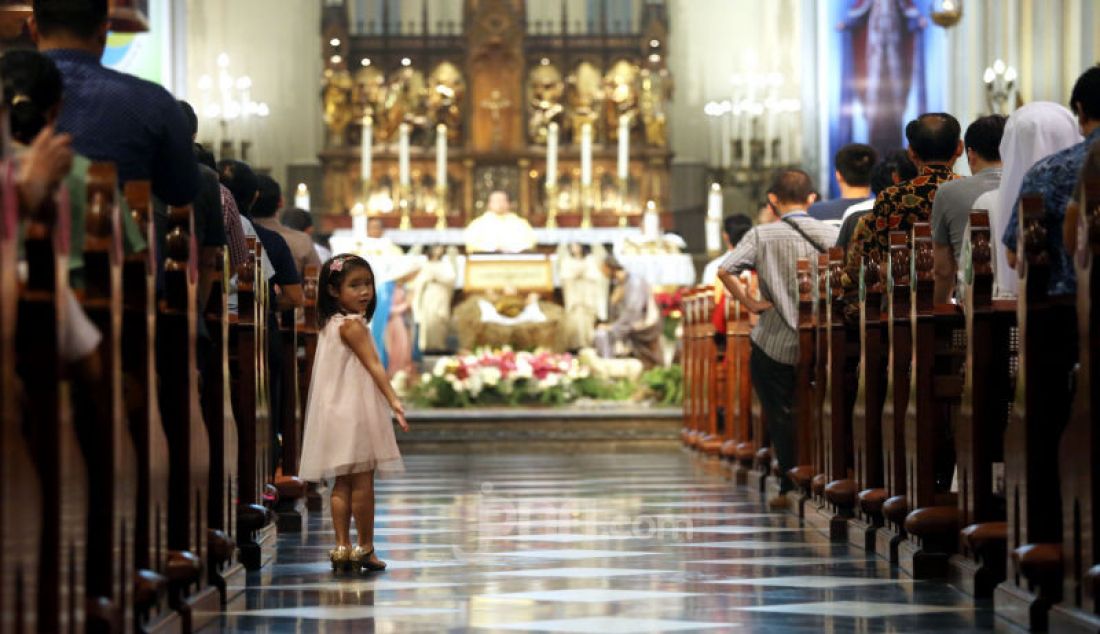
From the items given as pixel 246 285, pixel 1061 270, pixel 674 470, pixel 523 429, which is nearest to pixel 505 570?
pixel 246 285

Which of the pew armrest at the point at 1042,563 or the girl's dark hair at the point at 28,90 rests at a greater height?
the girl's dark hair at the point at 28,90

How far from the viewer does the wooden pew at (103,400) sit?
3664 mm

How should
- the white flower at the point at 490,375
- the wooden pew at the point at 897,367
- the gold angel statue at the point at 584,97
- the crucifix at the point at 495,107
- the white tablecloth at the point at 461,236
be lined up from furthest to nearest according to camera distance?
1. the crucifix at the point at 495,107
2. the gold angel statue at the point at 584,97
3. the white tablecloth at the point at 461,236
4. the white flower at the point at 490,375
5. the wooden pew at the point at 897,367

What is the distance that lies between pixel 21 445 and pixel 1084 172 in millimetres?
2250

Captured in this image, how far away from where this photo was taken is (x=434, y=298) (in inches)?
758

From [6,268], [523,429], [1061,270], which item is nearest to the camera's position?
[6,268]

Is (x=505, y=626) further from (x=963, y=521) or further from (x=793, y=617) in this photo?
(x=963, y=521)

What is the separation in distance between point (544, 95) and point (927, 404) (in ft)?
56.8

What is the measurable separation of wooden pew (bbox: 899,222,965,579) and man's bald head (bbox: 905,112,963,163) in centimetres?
92

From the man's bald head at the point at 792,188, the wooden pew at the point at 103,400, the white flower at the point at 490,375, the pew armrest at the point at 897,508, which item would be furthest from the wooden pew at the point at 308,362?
the white flower at the point at 490,375

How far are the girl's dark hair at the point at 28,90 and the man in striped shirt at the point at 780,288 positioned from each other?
5.30 metres

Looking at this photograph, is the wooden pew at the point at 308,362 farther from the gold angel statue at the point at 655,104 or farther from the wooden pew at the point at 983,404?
the gold angel statue at the point at 655,104

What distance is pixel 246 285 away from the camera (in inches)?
265

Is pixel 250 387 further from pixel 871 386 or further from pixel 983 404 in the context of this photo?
pixel 983 404
